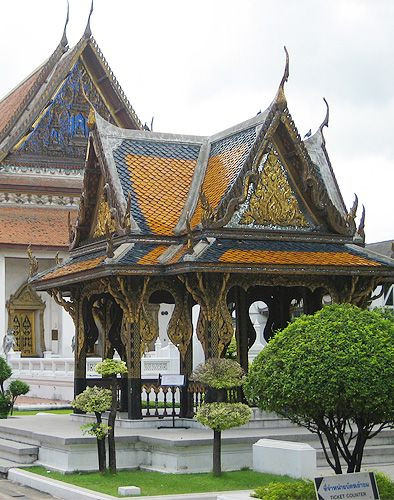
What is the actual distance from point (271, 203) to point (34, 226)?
88.0ft

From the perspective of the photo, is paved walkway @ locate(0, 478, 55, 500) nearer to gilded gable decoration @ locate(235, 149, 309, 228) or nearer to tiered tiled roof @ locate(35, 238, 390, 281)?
tiered tiled roof @ locate(35, 238, 390, 281)

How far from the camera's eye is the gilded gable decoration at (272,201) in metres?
17.0

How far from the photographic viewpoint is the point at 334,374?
35.0ft

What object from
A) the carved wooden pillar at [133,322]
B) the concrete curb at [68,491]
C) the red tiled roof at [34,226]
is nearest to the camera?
the concrete curb at [68,491]

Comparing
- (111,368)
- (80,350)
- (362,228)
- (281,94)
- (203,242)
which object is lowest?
(111,368)

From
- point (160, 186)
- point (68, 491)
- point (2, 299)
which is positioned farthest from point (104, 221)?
point (2, 299)

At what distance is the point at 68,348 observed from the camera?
42094 millimetres

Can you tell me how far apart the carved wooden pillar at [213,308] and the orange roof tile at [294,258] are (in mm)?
344

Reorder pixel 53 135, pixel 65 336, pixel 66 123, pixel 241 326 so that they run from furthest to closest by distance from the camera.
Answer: pixel 66 123, pixel 53 135, pixel 65 336, pixel 241 326

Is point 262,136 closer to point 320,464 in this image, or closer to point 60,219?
point 320,464

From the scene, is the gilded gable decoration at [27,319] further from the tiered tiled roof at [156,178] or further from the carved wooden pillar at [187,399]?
the carved wooden pillar at [187,399]

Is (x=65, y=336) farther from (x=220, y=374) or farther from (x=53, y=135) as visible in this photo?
(x=220, y=374)

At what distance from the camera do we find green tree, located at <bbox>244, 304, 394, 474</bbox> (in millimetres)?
10633

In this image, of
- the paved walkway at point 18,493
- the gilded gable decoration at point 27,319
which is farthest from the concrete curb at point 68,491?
the gilded gable decoration at point 27,319
